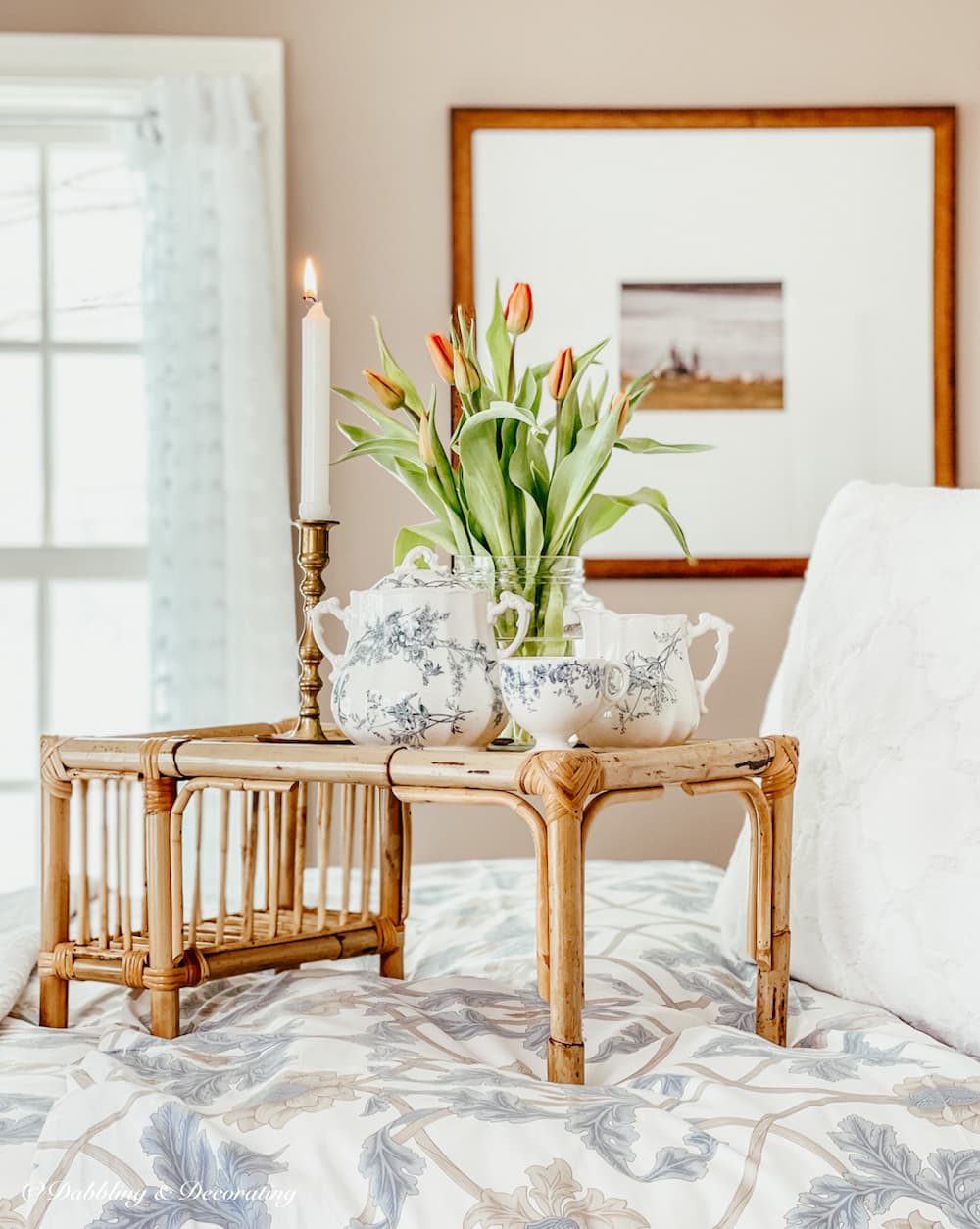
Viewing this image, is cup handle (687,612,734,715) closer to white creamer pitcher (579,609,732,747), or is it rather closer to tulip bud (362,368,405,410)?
white creamer pitcher (579,609,732,747)

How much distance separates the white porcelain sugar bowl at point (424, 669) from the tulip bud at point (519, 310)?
280 mm

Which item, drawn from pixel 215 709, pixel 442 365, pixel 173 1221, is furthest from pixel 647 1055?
pixel 215 709

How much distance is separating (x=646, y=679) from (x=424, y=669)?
0.19 meters

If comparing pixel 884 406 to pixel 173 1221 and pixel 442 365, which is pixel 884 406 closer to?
pixel 442 365

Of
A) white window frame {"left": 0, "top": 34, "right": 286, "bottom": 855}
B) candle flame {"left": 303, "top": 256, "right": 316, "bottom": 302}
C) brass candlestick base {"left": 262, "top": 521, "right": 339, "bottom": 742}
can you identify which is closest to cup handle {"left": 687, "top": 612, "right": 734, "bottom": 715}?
brass candlestick base {"left": 262, "top": 521, "right": 339, "bottom": 742}

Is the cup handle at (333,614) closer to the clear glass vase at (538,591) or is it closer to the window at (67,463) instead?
the clear glass vase at (538,591)

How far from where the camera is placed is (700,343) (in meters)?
2.24

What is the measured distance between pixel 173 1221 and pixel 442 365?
0.73 meters

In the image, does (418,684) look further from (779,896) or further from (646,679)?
(779,896)

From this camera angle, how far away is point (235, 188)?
83.8 inches

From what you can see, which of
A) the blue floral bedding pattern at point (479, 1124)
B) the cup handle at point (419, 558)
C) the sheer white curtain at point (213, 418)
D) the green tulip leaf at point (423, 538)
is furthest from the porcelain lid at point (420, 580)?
the sheer white curtain at point (213, 418)

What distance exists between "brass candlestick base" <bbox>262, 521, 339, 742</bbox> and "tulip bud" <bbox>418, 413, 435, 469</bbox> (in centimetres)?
10

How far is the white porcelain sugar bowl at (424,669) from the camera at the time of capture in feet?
3.19

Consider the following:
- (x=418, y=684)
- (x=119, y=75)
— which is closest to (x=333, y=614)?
(x=418, y=684)
